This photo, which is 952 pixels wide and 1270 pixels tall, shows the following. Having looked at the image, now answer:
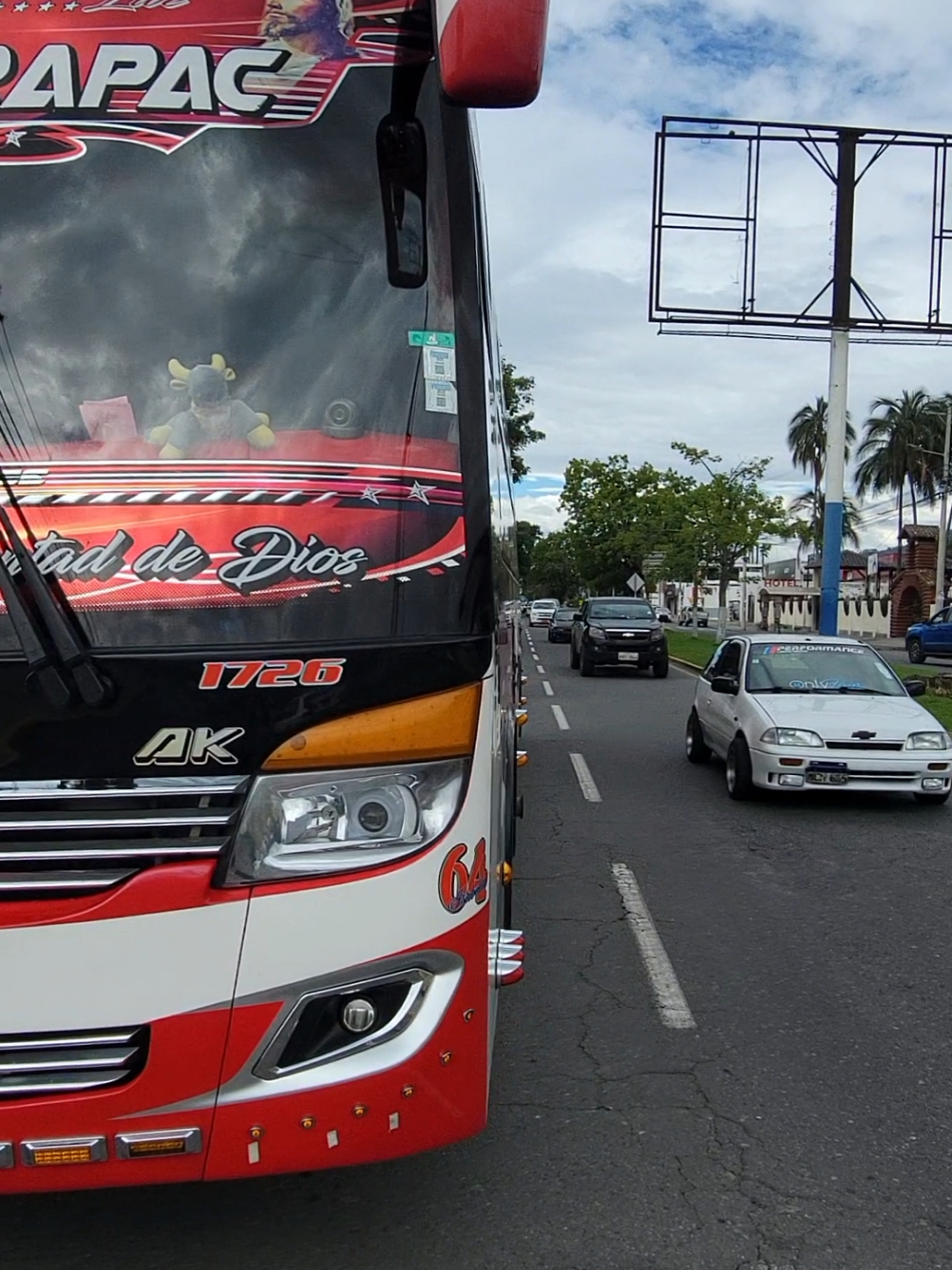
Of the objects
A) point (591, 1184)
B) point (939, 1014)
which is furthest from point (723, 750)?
point (591, 1184)

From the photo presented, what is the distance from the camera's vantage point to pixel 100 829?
2496 mm

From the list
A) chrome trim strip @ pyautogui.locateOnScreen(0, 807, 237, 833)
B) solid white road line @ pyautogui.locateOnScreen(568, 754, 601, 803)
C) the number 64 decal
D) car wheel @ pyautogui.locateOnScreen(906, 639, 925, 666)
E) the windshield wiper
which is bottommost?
car wheel @ pyautogui.locateOnScreen(906, 639, 925, 666)

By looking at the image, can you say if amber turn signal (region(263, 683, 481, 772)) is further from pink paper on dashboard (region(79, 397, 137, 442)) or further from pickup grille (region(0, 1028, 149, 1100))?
pink paper on dashboard (region(79, 397, 137, 442))

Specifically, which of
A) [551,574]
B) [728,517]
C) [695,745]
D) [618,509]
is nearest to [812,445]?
[618,509]

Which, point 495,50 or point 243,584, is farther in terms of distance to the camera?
point 243,584

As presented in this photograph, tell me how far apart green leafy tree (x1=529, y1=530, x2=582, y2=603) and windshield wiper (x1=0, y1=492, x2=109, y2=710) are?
9200 centimetres

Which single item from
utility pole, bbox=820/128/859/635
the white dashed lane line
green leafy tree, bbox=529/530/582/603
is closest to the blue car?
utility pole, bbox=820/128/859/635

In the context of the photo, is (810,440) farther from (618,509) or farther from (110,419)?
(110,419)

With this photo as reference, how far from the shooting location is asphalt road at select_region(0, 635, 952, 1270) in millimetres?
3146

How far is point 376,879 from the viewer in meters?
2.60

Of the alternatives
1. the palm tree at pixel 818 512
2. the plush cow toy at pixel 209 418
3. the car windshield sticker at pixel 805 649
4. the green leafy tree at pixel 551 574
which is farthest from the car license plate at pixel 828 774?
the green leafy tree at pixel 551 574

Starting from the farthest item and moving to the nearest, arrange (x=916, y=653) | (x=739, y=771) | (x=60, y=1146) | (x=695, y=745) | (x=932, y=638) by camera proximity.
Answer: (x=916, y=653) < (x=932, y=638) < (x=695, y=745) < (x=739, y=771) < (x=60, y=1146)

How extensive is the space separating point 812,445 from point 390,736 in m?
75.5

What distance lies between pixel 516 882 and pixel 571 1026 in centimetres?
245
